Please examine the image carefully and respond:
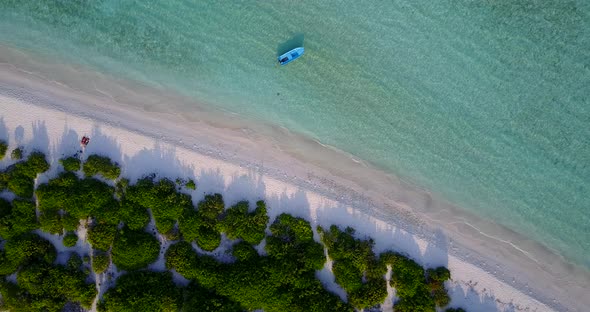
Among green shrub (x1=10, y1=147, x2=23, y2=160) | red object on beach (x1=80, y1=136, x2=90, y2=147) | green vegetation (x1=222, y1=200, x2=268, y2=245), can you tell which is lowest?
green vegetation (x1=222, y1=200, x2=268, y2=245)

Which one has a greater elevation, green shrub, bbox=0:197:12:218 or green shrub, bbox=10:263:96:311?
green shrub, bbox=0:197:12:218

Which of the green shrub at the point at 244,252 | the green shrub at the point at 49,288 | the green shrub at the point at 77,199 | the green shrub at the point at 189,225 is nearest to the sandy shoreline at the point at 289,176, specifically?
the green shrub at the point at 189,225

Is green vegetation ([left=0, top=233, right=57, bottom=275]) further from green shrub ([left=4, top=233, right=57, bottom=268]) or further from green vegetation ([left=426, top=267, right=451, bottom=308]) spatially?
green vegetation ([left=426, top=267, right=451, bottom=308])

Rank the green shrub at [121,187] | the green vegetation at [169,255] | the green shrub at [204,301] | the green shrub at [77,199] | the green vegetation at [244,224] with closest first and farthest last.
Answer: the green shrub at [204,301]
the green vegetation at [169,255]
the green shrub at [77,199]
the green vegetation at [244,224]
the green shrub at [121,187]

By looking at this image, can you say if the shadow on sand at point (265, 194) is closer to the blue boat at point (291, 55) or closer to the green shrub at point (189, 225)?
the green shrub at point (189, 225)

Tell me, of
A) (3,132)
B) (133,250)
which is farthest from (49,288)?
(3,132)

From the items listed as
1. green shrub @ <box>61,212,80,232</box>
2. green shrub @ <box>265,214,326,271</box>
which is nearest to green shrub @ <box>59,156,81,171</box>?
green shrub @ <box>61,212,80,232</box>
